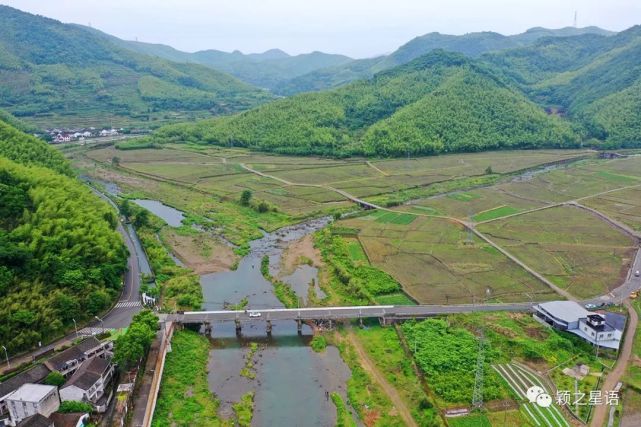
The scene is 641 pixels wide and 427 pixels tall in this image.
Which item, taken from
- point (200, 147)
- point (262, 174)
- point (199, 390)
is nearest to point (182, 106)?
point (200, 147)

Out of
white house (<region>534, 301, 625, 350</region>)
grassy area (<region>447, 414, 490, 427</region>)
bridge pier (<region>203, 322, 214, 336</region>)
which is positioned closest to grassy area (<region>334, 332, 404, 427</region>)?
grassy area (<region>447, 414, 490, 427</region>)

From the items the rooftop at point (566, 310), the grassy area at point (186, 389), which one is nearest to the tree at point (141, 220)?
the grassy area at point (186, 389)

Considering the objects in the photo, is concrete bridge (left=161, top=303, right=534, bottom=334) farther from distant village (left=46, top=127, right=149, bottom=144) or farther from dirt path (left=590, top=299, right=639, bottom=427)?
Answer: distant village (left=46, top=127, right=149, bottom=144)

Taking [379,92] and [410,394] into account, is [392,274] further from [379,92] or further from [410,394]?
[379,92]

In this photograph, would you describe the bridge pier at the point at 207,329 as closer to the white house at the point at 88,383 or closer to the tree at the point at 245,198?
the white house at the point at 88,383

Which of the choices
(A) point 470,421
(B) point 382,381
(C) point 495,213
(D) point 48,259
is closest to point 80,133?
(D) point 48,259

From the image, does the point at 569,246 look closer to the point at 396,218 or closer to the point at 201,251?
the point at 396,218
